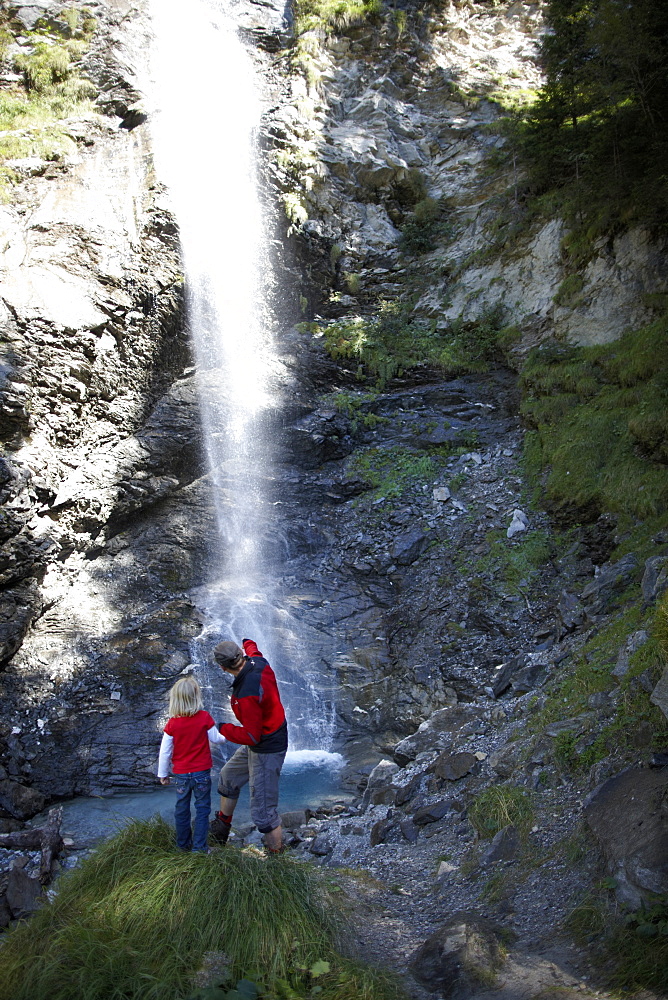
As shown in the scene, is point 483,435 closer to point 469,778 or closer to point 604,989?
point 469,778

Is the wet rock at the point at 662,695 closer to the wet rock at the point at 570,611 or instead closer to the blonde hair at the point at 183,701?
the blonde hair at the point at 183,701

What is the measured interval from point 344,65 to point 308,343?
378 inches

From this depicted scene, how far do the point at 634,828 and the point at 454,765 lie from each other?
2.64 metres

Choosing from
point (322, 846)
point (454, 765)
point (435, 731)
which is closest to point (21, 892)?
point (322, 846)

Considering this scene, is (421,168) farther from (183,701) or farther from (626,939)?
(626,939)

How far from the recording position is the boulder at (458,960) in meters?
2.84

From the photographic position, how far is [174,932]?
3.10 m

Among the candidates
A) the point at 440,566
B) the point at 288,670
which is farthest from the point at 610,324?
the point at 288,670

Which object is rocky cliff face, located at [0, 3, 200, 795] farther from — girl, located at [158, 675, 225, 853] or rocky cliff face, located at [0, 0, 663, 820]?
girl, located at [158, 675, 225, 853]

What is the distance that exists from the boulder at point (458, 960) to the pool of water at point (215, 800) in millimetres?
4351

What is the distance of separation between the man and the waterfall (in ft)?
18.6

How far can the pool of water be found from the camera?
749 centimetres

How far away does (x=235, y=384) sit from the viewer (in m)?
14.5

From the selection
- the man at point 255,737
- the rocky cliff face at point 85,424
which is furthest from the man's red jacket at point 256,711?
the rocky cliff face at point 85,424
